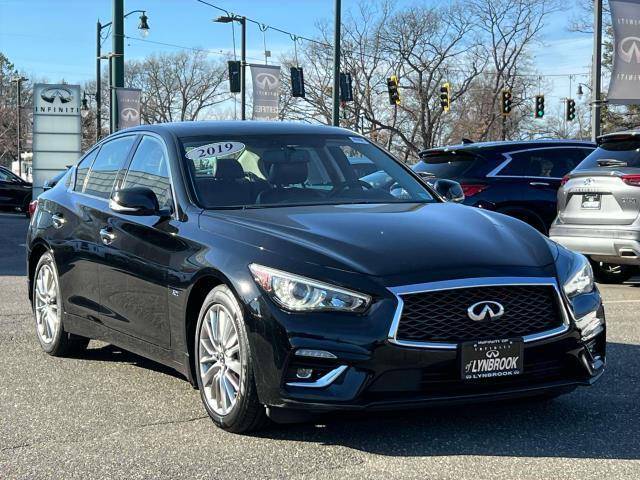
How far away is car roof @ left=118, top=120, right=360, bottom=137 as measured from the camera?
575 centimetres

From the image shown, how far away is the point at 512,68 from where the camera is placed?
50.9 meters

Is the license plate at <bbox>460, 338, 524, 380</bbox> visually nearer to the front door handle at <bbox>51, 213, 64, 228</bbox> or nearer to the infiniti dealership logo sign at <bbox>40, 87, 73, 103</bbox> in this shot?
the front door handle at <bbox>51, 213, 64, 228</bbox>

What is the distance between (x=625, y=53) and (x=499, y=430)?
1409cm

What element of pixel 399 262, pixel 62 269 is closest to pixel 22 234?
pixel 62 269

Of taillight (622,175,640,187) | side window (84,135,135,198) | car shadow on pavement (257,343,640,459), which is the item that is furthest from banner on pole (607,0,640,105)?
car shadow on pavement (257,343,640,459)

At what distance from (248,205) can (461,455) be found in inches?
73.7

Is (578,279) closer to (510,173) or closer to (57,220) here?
(57,220)

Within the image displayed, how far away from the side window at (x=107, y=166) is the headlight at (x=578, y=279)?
118 inches

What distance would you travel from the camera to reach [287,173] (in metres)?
5.54

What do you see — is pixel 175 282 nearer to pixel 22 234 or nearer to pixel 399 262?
pixel 399 262

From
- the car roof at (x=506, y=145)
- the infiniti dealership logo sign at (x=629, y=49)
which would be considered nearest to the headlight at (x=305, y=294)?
the car roof at (x=506, y=145)

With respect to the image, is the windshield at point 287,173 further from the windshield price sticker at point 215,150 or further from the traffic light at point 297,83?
the traffic light at point 297,83

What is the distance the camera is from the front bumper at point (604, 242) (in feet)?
31.4

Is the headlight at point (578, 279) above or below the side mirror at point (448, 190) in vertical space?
below
